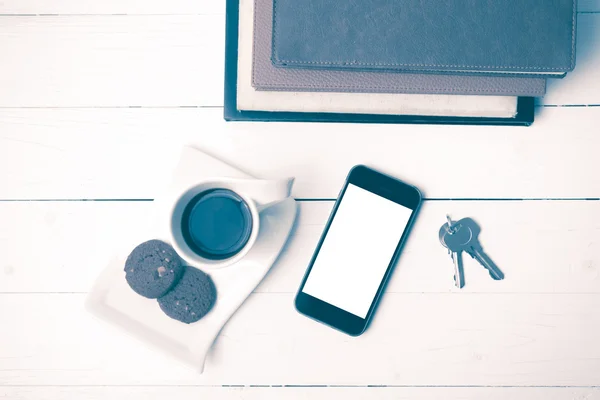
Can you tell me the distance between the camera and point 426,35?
415 millimetres

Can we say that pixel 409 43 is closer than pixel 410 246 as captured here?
Yes

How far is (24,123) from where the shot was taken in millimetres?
518

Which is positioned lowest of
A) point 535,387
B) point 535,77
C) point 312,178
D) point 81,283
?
point 535,387

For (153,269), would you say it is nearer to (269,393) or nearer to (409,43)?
(269,393)

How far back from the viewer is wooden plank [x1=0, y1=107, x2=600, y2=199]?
0.51 meters

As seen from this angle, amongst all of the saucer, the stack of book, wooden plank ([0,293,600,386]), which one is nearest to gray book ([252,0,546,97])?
the stack of book

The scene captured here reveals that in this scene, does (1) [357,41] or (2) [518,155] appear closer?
(1) [357,41]

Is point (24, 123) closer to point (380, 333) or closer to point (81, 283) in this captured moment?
point (81, 283)

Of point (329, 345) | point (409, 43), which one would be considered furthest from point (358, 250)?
point (409, 43)

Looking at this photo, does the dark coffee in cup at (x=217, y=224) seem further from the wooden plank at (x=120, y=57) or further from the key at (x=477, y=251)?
the key at (x=477, y=251)

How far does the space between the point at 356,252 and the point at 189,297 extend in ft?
0.56

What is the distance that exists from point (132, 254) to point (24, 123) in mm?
188

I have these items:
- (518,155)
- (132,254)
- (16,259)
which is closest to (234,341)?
(132,254)

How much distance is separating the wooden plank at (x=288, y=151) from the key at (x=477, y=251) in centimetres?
3
